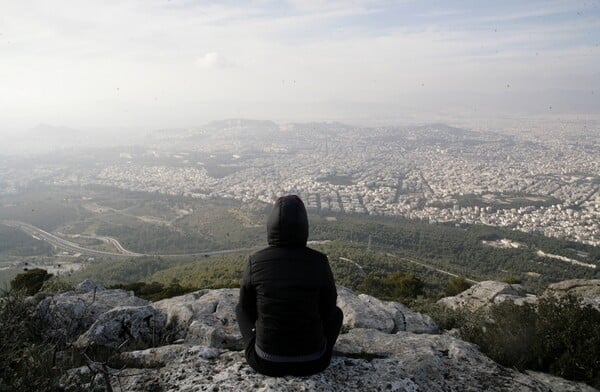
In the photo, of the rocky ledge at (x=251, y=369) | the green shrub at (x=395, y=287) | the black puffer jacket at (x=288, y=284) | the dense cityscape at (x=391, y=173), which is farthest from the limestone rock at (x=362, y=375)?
the dense cityscape at (x=391, y=173)

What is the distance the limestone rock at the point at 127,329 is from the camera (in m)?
5.99

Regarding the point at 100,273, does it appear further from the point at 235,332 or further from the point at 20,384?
the point at 20,384

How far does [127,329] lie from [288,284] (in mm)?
4616

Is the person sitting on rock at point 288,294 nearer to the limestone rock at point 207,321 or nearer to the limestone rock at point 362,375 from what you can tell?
the limestone rock at point 362,375

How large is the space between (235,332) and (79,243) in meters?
48.9

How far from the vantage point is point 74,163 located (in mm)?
102938

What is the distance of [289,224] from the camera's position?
10.6 feet

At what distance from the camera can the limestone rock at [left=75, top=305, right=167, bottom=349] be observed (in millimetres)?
5992

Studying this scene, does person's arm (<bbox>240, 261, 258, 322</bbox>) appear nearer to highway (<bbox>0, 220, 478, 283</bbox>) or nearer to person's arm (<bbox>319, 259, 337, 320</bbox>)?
person's arm (<bbox>319, 259, 337, 320</bbox>)

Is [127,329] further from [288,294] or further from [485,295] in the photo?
[485,295]

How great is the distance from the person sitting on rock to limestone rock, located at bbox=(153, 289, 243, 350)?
265 cm

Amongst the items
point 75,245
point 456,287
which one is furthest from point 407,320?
point 75,245

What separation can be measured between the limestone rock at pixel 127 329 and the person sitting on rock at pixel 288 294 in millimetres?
3462

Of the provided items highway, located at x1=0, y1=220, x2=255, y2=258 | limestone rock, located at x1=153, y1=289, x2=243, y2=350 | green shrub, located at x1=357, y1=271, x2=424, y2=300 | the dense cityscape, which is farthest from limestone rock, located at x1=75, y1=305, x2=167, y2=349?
the dense cityscape
